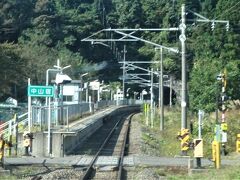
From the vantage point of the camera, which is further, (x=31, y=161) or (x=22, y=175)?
(x=31, y=161)

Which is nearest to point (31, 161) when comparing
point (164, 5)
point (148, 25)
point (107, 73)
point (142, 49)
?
point (164, 5)

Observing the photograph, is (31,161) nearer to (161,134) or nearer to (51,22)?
(161,134)

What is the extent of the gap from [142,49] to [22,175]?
271ft

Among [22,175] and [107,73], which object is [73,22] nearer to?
[107,73]

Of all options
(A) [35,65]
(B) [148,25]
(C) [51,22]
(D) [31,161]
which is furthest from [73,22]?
(D) [31,161]

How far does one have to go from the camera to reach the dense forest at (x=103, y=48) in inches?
2074

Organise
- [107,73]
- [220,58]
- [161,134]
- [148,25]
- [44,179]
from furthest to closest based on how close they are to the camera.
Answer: [107,73] → [148,25] → [220,58] → [161,134] → [44,179]

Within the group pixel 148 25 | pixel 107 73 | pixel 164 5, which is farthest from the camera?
pixel 107 73

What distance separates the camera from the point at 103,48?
105 meters

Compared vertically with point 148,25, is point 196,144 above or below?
below

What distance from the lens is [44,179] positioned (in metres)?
16.0

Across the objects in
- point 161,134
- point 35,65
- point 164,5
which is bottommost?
point 161,134

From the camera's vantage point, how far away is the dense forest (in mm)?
52681

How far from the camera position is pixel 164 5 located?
61.1 meters
